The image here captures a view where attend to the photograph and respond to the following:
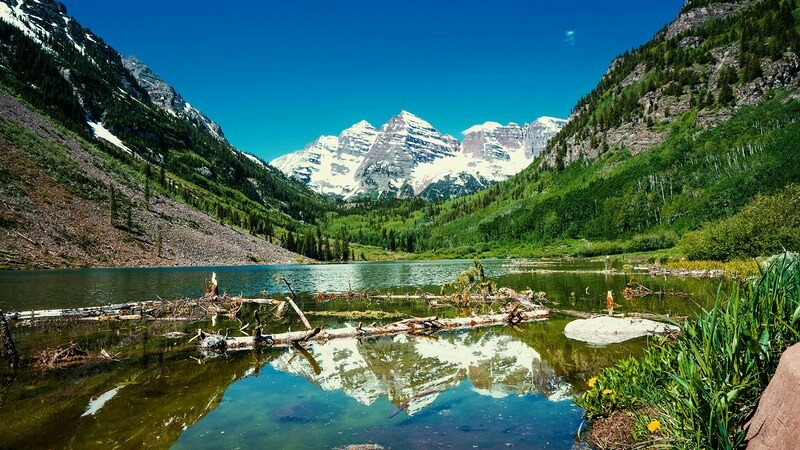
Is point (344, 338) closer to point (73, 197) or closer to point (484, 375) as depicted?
point (484, 375)

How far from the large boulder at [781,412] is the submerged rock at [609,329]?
18073 mm

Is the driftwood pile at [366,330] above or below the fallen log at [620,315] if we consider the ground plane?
above

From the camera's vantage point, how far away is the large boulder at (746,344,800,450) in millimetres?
5559

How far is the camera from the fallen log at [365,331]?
24578 mm

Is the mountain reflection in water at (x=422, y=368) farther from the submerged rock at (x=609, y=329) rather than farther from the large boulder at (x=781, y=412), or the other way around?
the large boulder at (x=781, y=412)

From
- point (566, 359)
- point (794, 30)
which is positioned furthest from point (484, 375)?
point (794, 30)

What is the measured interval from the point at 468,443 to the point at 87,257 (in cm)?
11235

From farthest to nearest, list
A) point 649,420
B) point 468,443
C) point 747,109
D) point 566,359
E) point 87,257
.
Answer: point 747,109 < point 87,257 < point 566,359 < point 468,443 < point 649,420

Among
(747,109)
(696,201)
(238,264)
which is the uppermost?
(747,109)

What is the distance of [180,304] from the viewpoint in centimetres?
4147

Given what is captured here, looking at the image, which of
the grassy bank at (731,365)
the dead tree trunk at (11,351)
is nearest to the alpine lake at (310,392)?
the dead tree trunk at (11,351)

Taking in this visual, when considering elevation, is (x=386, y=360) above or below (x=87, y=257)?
below

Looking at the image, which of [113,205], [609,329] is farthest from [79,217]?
[609,329]

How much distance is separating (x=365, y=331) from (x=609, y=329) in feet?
48.1
